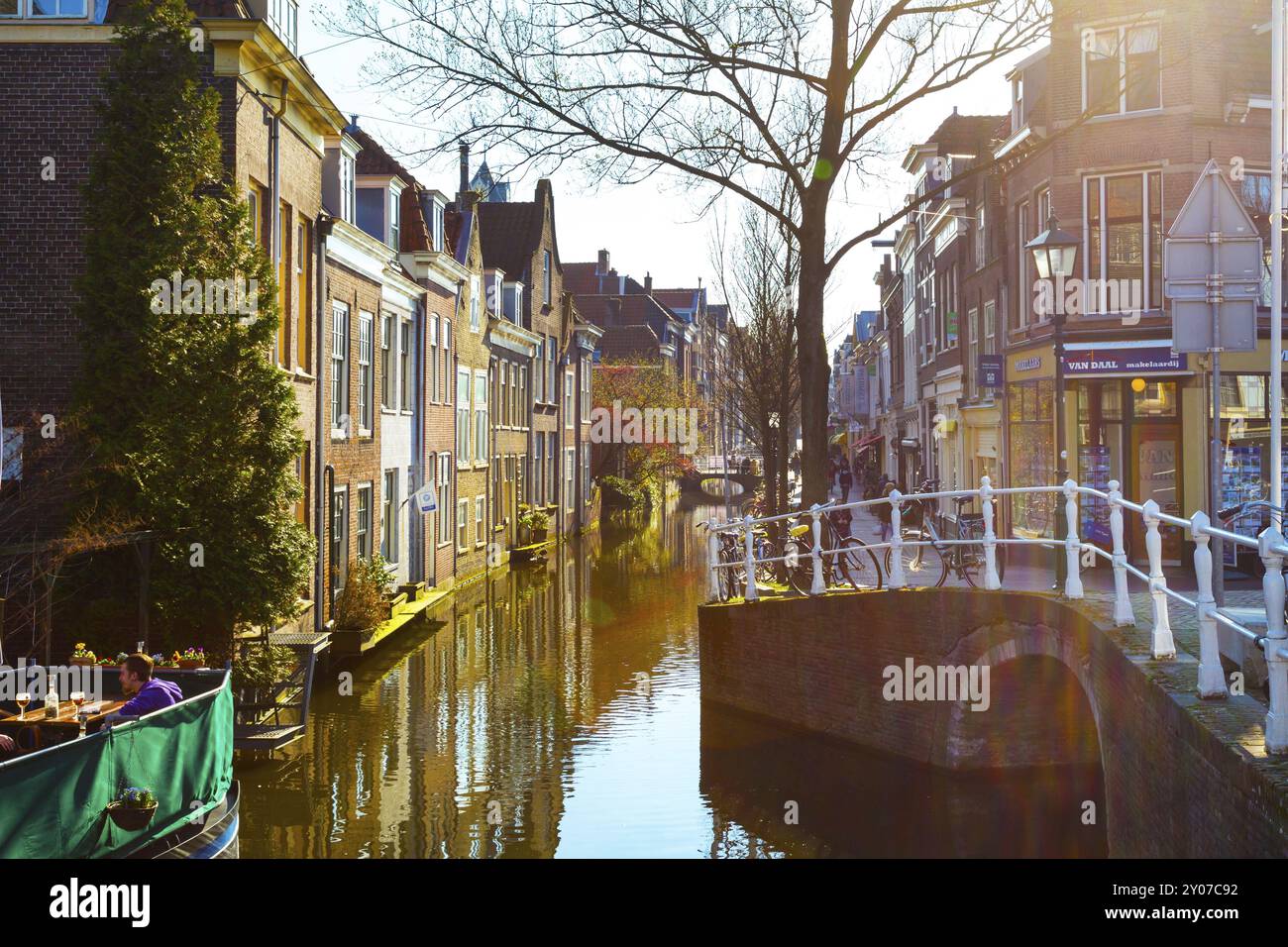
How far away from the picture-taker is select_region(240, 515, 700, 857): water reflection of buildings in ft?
40.2

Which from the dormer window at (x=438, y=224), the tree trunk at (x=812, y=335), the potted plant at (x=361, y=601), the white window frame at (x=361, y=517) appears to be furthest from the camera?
the dormer window at (x=438, y=224)

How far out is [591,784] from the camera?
14109 millimetres

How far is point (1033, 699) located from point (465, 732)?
6.68 meters

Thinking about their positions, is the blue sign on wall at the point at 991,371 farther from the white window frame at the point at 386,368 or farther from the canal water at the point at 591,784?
the white window frame at the point at 386,368

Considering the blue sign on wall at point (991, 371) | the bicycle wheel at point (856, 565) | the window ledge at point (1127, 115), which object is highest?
the window ledge at point (1127, 115)

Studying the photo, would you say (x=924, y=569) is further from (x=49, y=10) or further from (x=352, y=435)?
(x=49, y=10)

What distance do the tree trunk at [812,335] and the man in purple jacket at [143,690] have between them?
925cm

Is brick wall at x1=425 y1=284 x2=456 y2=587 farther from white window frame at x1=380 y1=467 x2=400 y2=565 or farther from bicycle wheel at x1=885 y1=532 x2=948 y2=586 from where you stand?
bicycle wheel at x1=885 y1=532 x2=948 y2=586

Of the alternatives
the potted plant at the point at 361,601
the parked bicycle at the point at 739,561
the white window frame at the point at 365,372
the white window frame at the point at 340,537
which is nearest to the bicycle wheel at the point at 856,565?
the parked bicycle at the point at 739,561

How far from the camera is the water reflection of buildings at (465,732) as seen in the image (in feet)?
40.2

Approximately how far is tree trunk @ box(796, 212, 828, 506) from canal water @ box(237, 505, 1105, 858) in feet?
12.7

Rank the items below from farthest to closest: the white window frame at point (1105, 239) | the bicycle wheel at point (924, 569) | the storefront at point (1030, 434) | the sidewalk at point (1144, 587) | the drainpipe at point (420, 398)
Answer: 1. the drainpipe at point (420, 398)
2. the storefront at point (1030, 434)
3. the white window frame at point (1105, 239)
4. the bicycle wheel at point (924, 569)
5. the sidewalk at point (1144, 587)

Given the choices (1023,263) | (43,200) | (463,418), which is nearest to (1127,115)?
(1023,263)
